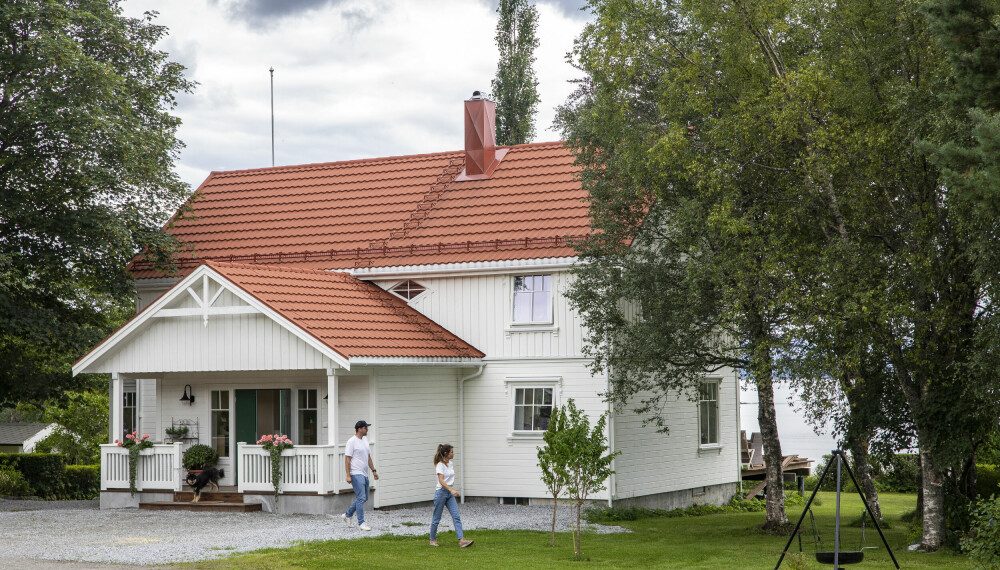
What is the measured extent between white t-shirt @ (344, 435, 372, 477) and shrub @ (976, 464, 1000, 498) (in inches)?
455

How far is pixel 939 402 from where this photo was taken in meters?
16.6

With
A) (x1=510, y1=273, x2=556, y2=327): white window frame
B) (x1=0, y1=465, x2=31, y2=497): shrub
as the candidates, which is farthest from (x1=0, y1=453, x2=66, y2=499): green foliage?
(x1=510, y1=273, x2=556, y2=327): white window frame

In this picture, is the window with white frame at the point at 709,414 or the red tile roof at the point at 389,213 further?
the window with white frame at the point at 709,414

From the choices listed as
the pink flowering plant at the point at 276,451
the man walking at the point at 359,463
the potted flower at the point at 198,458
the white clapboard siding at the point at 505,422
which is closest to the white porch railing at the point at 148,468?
the potted flower at the point at 198,458

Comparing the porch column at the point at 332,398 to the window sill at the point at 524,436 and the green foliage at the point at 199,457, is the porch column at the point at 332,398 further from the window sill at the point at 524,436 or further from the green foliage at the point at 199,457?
the window sill at the point at 524,436

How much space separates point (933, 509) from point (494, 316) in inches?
398

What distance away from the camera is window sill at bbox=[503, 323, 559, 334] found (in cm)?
2316

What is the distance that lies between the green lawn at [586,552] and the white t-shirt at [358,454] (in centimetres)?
148

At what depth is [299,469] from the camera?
2041 cm

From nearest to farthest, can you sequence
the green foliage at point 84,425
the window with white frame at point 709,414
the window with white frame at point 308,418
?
1. the window with white frame at point 308,418
2. the window with white frame at point 709,414
3. the green foliage at point 84,425

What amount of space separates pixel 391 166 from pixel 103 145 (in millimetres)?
7316

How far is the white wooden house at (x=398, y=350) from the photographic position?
21.0 meters

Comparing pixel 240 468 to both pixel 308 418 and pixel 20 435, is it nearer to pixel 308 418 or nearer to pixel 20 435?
pixel 308 418

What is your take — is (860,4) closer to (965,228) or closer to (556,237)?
(965,228)
